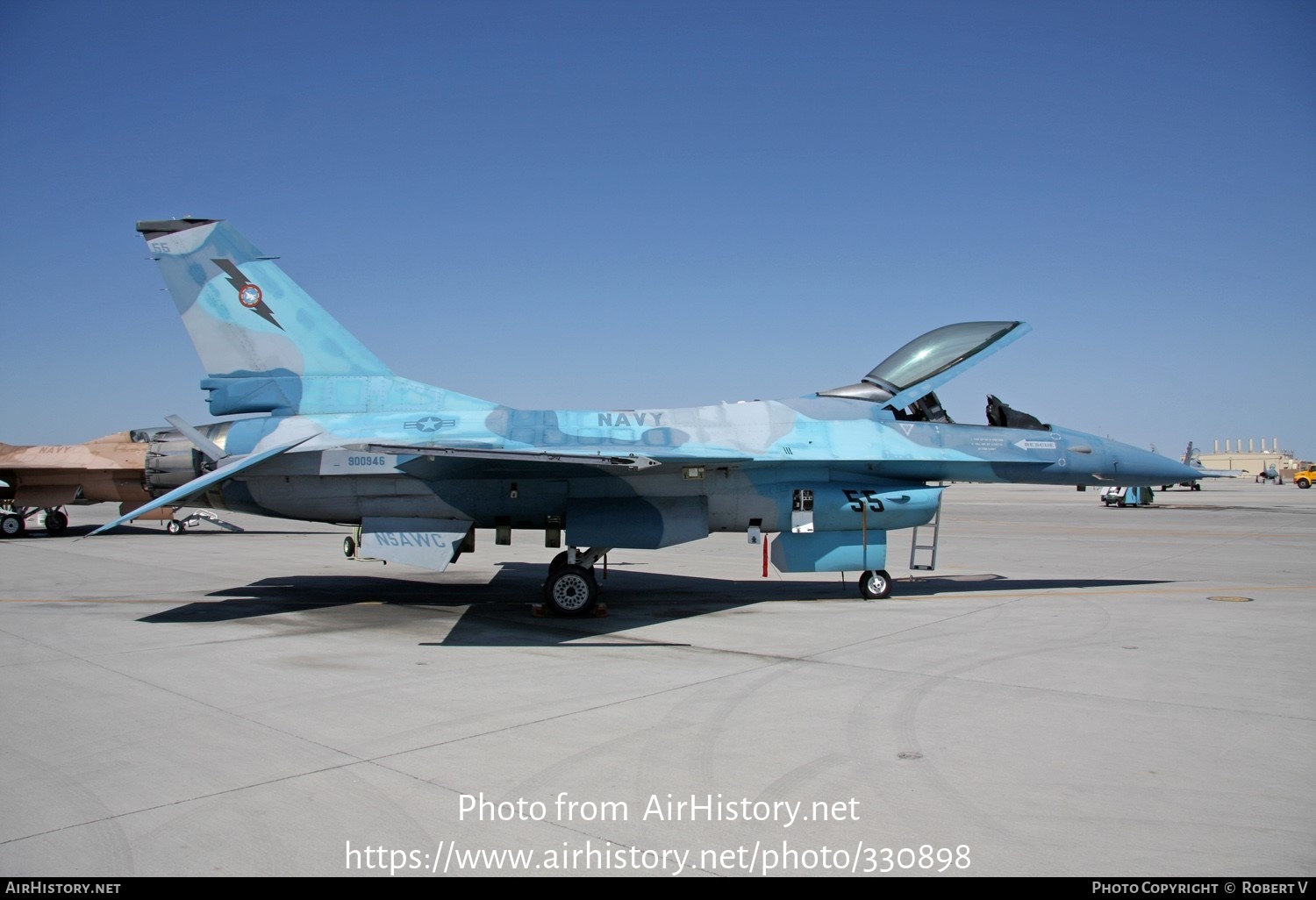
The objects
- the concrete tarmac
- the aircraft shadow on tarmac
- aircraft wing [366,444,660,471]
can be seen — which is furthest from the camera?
the aircraft shadow on tarmac

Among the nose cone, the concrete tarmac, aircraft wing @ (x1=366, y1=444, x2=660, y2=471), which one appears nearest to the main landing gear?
the concrete tarmac

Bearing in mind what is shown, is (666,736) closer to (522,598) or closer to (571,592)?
(571,592)

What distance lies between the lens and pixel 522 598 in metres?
13.4

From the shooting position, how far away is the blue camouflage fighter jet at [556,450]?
38.2ft

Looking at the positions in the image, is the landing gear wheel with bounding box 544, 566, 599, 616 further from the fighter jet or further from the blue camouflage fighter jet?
the fighter jet

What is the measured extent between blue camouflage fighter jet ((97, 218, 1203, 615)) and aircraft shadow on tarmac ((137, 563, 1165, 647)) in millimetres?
815

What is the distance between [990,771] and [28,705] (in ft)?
24.3

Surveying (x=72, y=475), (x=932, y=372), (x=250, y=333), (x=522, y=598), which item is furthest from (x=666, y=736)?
(x=72, y=475)

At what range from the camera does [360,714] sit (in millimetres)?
6586

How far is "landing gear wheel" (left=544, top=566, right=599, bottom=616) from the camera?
37.7 feet

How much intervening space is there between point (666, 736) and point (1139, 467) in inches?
411

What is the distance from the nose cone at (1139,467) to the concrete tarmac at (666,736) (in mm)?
1818
